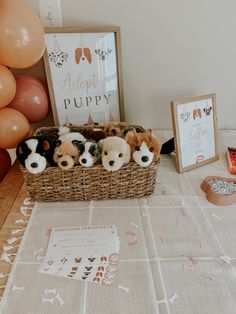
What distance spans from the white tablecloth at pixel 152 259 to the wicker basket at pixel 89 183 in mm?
26

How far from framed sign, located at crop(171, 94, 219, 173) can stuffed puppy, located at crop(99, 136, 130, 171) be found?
0.22 m

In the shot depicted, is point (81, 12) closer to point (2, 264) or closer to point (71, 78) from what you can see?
point (71, 78)

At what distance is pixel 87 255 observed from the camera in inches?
25.0

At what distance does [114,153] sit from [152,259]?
289 millimetres

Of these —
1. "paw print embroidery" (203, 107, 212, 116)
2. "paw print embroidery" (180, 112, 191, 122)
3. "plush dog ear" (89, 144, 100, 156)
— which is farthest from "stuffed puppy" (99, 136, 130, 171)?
"paw print embroidery" (203, 107, 212, 116)

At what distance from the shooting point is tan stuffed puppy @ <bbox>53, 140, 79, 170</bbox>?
0.76 meters

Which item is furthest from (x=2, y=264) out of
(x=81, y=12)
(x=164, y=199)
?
(x=81, y=12)

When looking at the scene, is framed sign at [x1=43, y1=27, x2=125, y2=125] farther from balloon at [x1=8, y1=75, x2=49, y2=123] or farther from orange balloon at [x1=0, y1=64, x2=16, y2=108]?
orange balloon at [x1=0, y1=64, x2=16, y2=108]

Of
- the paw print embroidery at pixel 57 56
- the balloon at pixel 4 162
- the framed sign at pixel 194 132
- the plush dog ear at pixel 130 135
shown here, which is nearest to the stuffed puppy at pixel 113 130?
the plush dog ear at pixel 130 135

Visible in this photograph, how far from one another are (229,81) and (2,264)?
3.41ft

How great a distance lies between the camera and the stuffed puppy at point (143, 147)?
0.77m

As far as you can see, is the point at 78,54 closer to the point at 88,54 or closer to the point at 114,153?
the point at 88,54

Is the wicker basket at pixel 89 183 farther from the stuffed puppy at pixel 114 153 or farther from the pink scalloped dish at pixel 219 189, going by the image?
the pink scalloped dish at pixel 219 189

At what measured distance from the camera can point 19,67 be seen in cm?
85
